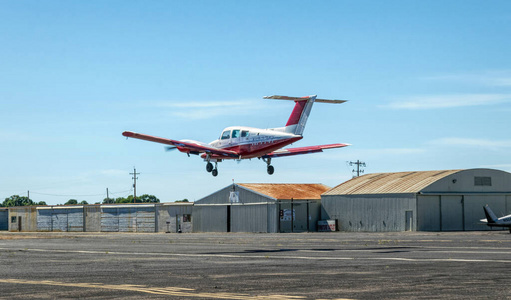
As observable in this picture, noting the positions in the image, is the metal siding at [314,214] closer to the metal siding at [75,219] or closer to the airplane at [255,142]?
the airplane at [255,142]

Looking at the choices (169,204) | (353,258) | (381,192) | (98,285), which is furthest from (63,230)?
(98,285)

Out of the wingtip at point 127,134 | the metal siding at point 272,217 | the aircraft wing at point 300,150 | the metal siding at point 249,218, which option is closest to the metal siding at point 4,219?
the metal siding at point 249,218

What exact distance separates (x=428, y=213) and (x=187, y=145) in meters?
28.3

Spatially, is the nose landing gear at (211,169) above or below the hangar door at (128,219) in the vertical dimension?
above

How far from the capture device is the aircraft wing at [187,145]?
56.2 metres

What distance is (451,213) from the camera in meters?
73.8

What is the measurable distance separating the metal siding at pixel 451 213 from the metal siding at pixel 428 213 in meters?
0.68

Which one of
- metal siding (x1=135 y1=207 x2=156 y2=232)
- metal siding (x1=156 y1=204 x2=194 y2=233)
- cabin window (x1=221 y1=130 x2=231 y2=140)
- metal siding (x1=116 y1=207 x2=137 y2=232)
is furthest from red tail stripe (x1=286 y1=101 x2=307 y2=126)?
metal siding (x1=116 y1=207 x2=137 y2=232)

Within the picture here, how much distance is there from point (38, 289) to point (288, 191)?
71.2 meters

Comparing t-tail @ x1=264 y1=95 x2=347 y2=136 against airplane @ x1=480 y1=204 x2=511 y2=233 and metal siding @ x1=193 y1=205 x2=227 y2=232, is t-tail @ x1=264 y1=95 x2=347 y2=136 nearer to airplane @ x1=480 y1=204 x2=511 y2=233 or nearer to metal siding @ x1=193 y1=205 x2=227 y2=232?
airplane @ x1=480 y1=204 x2=511 y2=233

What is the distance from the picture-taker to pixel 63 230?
359 ft

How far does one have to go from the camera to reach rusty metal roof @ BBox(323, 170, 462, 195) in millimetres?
74250

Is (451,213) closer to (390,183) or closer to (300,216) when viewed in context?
(390,183)

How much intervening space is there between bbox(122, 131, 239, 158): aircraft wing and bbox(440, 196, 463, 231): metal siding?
1087 inches
